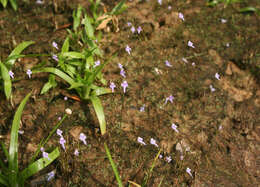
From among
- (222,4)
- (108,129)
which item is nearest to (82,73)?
(108,129)

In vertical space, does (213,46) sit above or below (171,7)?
below

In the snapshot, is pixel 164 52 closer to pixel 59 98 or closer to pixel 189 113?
pixel 189 113

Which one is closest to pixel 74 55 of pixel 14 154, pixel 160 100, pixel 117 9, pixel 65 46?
pixel 65 46

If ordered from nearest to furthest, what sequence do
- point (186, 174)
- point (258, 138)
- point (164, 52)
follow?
point (186, 174) < point (258, 138) < point (164, 52)

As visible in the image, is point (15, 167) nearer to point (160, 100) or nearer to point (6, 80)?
point (6, 80)

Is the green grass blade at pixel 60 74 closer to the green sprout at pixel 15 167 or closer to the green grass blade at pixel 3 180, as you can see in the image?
the green sprout at pixel 15 167

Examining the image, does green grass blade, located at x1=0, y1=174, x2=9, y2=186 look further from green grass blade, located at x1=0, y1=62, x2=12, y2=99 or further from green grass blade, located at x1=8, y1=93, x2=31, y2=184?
green grass blade, located at x1=0, y1=62, x2=12, y2=99
